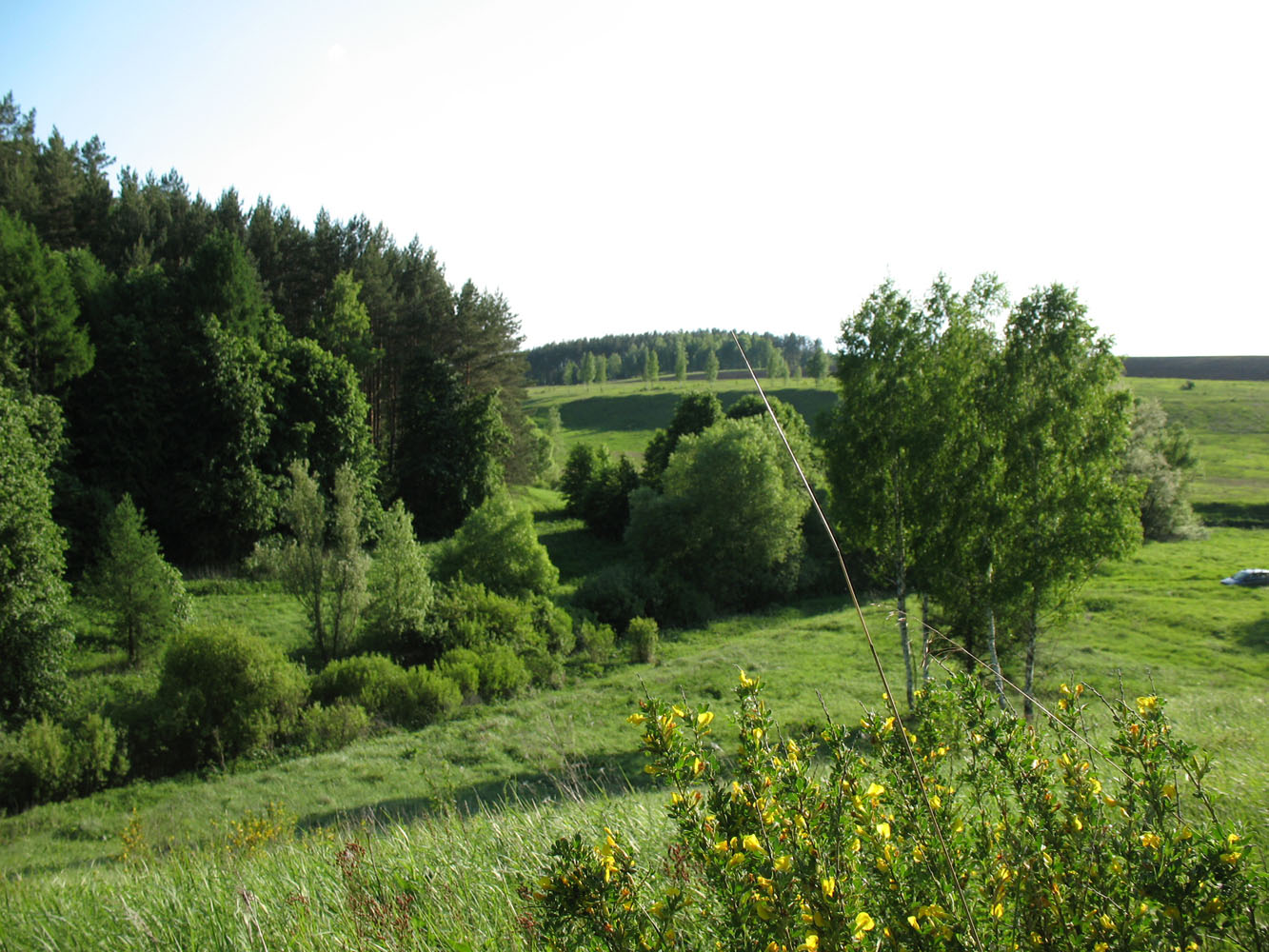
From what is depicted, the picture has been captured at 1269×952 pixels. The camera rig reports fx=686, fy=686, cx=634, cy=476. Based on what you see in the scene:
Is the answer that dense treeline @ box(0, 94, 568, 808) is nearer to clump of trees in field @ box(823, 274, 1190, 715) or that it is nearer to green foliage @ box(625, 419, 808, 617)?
green foliage @ box(625, 419, 808, 617)

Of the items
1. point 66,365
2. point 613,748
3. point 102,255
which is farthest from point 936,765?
point 102,255

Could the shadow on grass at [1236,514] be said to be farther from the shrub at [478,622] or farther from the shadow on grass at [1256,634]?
the shrub at [478,622]

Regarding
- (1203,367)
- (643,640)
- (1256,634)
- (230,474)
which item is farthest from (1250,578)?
(1203,367)

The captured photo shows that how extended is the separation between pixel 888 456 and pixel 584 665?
14.1m

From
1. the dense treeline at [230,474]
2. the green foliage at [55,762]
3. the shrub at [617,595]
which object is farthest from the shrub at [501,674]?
the green foliage at [55,762]

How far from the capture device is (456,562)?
2897 centimetres

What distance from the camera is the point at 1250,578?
31.7m

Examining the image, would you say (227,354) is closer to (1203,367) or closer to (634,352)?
(634,352)

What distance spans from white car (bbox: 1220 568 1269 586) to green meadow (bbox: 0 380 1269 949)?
0.89 m

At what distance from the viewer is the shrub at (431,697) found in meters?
20.6

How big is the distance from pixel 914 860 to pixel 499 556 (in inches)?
1072

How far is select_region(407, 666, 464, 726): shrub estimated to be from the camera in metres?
20.6

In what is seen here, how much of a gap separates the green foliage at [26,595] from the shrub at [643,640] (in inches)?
677

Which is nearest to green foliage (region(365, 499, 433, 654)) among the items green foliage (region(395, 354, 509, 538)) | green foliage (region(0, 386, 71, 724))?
green foliage (region(0, 386, 71, 724))
